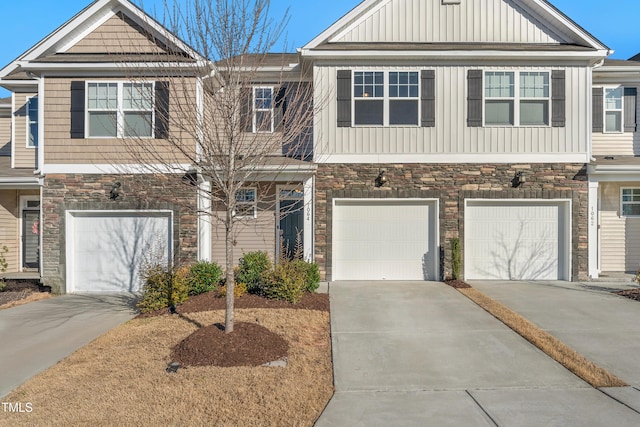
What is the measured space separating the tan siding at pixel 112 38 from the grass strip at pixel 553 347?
34.0 feet

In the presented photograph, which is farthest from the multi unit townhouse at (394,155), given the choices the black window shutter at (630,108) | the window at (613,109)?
the black window shutter at (630,108)

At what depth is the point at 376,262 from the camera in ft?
36.7

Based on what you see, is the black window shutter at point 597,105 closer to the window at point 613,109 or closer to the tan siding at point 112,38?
the window at point 613,109

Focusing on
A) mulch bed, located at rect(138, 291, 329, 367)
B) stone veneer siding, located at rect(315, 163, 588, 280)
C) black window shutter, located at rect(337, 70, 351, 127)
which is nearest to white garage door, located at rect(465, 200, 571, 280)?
stone veneer siding, located at rect(315, 163, 588, 280)

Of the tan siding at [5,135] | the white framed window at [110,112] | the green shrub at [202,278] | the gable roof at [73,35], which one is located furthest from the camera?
the tan siding at [5,135]

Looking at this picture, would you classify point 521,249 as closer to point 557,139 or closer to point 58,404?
point 557,139

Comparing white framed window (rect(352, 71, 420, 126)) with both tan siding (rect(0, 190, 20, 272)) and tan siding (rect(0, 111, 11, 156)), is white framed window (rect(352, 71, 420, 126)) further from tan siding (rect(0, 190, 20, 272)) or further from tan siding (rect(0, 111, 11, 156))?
tan siding (rect(0, 111, 11, 156))

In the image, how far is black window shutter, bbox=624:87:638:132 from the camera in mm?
12484

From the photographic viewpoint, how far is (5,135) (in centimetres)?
1405

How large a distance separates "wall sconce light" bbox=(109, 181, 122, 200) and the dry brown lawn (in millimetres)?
4847

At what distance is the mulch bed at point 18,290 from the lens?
10.0 meters

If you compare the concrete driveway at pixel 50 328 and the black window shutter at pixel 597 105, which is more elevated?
the black window shutter at pixel 597 105

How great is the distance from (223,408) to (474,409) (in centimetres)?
266

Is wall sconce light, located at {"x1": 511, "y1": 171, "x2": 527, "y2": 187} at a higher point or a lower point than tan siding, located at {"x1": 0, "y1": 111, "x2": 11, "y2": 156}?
lower
